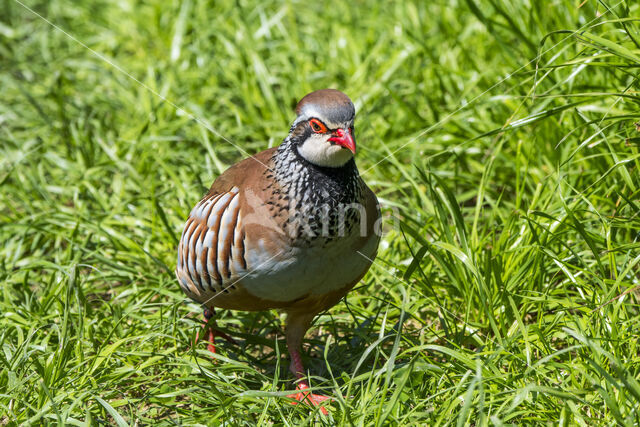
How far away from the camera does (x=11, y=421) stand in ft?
8.85

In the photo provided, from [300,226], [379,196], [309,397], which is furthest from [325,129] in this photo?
[379,196]

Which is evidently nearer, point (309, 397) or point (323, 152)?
point (323, 152)

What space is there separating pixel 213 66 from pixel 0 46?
1.90 m

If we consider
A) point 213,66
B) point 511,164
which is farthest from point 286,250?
point 213,66

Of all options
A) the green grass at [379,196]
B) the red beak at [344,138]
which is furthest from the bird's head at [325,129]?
the green grass at [379,196]

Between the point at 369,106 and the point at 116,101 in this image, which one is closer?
the point at 369,106

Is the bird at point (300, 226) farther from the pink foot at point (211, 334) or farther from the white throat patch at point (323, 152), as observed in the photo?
the pink foot at point (211, 334)

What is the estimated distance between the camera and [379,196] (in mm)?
4172

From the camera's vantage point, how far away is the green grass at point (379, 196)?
2748 mm

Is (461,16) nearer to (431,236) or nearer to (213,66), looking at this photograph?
(213,66)

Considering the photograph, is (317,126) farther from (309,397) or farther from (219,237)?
(309,397)

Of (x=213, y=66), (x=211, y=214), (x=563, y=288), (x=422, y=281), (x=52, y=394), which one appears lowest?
(x=563, y=288)

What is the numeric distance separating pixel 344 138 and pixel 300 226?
0.37 metres

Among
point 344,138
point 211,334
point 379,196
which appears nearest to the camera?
point 344,138
